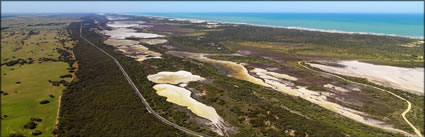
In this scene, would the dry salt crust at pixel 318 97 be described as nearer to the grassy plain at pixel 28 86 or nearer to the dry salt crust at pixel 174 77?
the dry salt crust at pixel 174 77

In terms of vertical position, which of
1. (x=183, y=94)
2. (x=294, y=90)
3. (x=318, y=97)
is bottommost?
(x=318, y=97)

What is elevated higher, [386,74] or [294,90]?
[386,74]

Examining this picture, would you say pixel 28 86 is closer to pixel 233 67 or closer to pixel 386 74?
pixel 233 67

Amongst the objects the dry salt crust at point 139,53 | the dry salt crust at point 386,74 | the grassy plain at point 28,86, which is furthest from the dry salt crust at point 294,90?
the grassy plain at point 28,86

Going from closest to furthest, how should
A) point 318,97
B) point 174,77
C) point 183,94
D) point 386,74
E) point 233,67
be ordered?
point 318,97 → point 183,94 → point 174,77 → point 386,74 → point 233,67

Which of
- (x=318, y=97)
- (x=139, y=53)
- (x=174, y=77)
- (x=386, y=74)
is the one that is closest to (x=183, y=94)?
(x=174, y=77)
